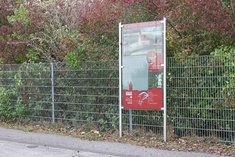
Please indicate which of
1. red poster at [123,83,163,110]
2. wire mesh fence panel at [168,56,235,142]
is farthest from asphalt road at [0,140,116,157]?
wire mesh fence panel at [168,56,235,142]

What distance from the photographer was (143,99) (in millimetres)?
9789

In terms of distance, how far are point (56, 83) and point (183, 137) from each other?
4.24 metres

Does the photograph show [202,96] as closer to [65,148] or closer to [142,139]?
[142,139]

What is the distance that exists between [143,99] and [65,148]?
85.4 inches

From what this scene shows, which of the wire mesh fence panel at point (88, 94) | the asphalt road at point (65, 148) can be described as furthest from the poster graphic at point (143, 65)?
the asphalt road at point (65, 148)

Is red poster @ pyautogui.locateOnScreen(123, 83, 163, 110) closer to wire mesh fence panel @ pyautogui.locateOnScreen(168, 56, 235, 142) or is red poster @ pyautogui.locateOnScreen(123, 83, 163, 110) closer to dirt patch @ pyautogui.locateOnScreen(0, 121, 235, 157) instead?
wire mesh fence panel @ pyautogui.locateOnScreen(168, 56, 235, 142)

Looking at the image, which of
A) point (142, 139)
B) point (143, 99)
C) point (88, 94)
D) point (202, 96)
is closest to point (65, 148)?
A: point (142, 139)

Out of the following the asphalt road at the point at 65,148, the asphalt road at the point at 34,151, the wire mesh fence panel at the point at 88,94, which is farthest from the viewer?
the wire mesh fence panel at the point at 88,94

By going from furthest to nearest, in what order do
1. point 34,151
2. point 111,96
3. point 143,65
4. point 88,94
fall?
point 88,94 < point 111,96 < point 143,65 < point 34,151

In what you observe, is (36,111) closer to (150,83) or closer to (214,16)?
(150,83)

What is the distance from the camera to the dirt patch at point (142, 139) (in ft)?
29.1

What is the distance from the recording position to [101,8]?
37.7 feet

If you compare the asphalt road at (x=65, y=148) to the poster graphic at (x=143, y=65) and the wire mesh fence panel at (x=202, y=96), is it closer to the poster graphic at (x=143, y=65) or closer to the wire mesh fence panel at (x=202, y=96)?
the wire mesh fence panel at (x=202, y=96)

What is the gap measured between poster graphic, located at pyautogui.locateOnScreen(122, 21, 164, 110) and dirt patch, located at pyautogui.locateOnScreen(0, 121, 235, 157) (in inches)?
30.7
